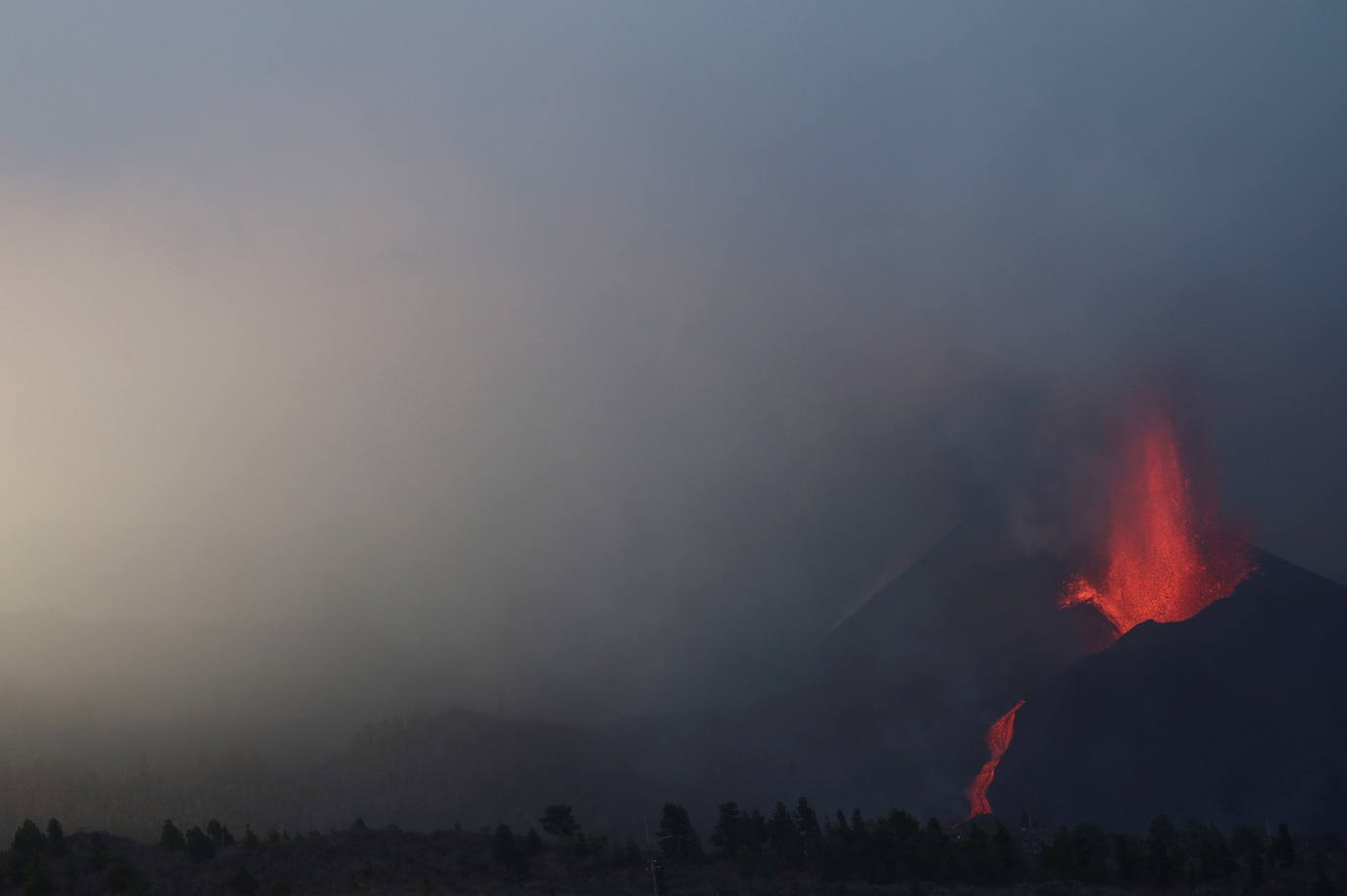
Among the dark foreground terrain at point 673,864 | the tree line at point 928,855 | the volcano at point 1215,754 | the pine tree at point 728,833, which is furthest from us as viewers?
the volcano at point 1215,754

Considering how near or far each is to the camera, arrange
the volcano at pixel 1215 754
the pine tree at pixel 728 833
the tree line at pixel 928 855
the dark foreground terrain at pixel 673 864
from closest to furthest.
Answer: the dark foreground terrain at pixel 673 864 → the tree line at pixel 928 855 → the pine tree at pixel 728 833 → the volcano at pixel 1215 754

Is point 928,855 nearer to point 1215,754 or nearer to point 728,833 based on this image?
point 728,833

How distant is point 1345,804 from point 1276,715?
27.1 meters

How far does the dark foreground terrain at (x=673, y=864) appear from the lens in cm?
8438

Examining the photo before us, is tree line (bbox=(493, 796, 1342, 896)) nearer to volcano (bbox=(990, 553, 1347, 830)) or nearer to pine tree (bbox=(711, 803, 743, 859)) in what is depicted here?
pine tree (bbox=(711, 803, 743, 859))

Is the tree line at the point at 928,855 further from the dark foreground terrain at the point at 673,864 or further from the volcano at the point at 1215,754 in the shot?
the volcano at the point at 1215,754

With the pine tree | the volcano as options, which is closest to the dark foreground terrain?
the pine tree

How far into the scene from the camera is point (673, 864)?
101000 millimetres

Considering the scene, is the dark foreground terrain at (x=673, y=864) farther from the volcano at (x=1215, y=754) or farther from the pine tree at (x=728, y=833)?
the volcano at (x=1215, y=754)

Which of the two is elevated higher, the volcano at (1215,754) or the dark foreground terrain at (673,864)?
the volcano at (1215,754)

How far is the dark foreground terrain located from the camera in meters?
84.4

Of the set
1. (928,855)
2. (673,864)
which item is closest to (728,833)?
(673,864)

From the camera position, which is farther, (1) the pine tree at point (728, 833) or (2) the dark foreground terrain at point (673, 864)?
(1) the pine tree at point (728, 833)

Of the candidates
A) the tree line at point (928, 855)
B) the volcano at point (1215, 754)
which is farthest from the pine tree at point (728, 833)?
the volcano at point (1215, 754)
